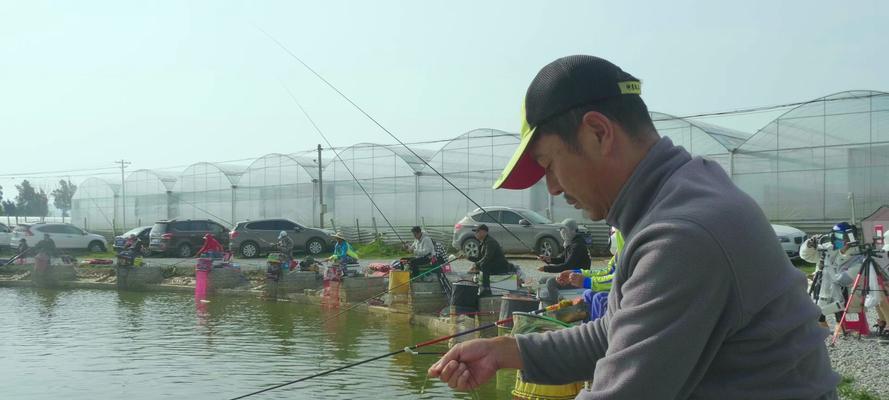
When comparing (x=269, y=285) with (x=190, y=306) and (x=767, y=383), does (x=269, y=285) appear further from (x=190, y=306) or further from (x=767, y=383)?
(x=767, y=383)

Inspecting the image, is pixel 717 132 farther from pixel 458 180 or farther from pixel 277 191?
pixel 277 191

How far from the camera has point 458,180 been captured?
3178 cm

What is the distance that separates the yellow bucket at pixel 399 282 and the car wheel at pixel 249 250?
15.8 m

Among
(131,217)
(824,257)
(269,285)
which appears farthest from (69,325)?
(131,217)

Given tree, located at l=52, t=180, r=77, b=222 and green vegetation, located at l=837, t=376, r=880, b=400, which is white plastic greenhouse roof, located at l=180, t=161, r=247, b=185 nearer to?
green vegetation, located at l=837, t=376, r=880, b=400

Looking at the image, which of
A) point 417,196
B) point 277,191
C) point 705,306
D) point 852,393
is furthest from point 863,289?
point 277,191

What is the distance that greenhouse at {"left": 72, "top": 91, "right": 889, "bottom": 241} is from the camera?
925 inches

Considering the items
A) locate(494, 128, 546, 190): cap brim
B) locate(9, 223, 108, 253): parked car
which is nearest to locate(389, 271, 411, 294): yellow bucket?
locate(494, 128, 546, 190): cap brim

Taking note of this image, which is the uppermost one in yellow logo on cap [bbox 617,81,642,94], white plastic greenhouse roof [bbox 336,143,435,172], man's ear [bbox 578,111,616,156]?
white plastic greenhouse roof [bbox 336,143,435,172]

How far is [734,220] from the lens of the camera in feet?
4.21

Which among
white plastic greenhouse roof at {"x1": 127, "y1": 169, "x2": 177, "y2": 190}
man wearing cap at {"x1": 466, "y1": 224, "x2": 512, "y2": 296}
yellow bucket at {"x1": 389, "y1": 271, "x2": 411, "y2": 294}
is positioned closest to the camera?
man wearing cap at {"x1": 466, "y1": 224, "x2": 512, "y2": 296}

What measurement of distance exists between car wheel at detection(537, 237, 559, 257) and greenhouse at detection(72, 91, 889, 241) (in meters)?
1.64

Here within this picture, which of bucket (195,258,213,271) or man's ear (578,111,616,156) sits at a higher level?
man's ear (578,111,616,156)

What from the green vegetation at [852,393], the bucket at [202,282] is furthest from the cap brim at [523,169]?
the bucket at [202,282]
